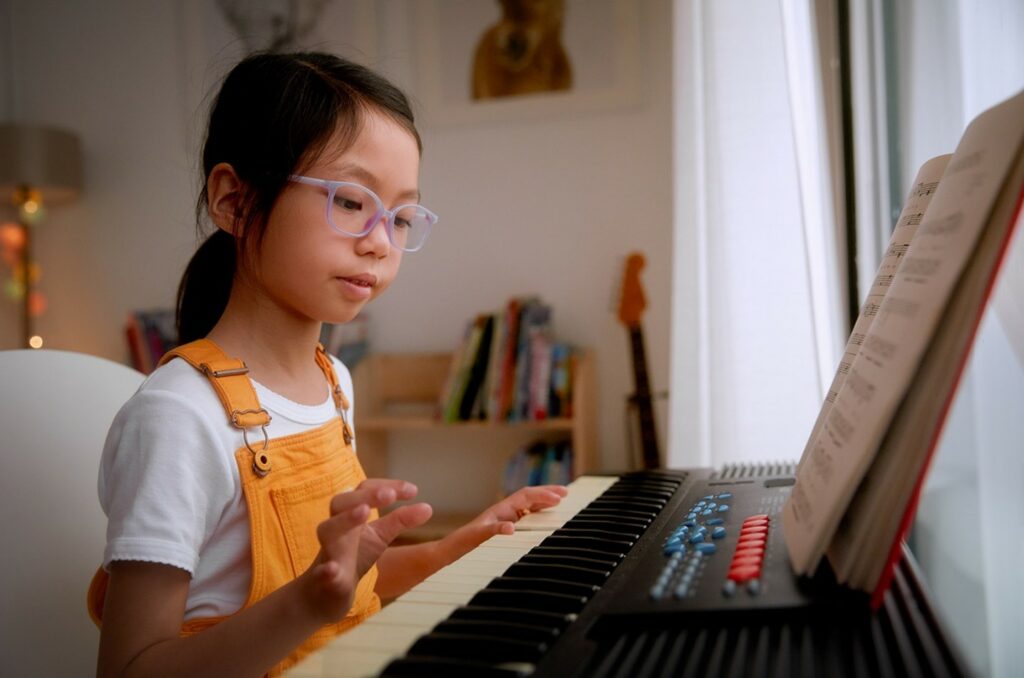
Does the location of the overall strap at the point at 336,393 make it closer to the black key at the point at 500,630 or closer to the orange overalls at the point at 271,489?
the orange overalls at the point at 271,489

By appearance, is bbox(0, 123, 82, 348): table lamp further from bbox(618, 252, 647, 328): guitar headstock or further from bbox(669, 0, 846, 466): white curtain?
bbox(669, 0, 846, 466): white curtain

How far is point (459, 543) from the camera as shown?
3.49ft

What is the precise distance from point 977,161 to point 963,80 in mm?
588

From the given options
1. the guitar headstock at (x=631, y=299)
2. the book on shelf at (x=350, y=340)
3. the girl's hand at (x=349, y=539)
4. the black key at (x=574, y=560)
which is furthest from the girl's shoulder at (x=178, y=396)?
the guitar headstock at (x=631, y=299)

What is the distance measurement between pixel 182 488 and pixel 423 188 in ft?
8.72

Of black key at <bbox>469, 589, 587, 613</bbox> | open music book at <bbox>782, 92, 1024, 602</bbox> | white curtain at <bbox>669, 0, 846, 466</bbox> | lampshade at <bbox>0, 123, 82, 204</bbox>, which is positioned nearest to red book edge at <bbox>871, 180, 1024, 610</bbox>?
open music book at <bbox>782, 92, 1024, 602</bbox>

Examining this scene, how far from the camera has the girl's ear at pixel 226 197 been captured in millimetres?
1002

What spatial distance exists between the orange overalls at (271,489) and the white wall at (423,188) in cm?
216

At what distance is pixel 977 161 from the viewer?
531mm

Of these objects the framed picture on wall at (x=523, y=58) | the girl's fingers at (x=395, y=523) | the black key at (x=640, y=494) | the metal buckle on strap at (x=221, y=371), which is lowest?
the black key at (x=640, y=494)

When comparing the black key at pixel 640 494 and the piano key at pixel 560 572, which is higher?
the piano key at pixel 560 572

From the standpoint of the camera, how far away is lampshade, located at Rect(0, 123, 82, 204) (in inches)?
132

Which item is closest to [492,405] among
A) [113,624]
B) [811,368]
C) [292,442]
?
[811,368]

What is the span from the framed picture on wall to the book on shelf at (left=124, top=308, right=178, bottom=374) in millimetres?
1341
